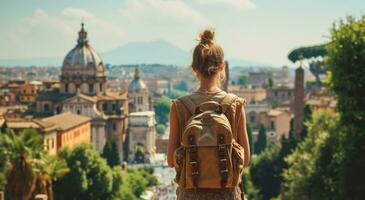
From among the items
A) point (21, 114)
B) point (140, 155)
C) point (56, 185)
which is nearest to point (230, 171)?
point (56, 185)

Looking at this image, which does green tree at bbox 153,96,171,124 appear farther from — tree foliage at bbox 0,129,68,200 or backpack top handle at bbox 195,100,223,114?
backpack top handle at bbox 195,100,223,114

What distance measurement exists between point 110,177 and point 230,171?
115 feet

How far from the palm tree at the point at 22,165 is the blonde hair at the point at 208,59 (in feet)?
50.0

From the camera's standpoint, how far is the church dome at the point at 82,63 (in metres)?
89.3

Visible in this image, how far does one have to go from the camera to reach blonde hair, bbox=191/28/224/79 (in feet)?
17.1

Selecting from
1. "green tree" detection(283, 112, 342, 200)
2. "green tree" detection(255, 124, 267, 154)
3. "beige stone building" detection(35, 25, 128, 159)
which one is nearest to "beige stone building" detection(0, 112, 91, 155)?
"green tree" detection(283, 112, 342, 200)

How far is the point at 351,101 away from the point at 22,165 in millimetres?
7107

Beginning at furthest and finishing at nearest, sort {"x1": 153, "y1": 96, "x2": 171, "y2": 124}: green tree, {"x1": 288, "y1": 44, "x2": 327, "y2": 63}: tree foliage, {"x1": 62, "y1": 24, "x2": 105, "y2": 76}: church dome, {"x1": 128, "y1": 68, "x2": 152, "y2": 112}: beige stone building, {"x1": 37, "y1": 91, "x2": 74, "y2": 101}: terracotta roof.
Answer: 1. {"x1": 153, "y1": 96, "x2": 171, "y2": 124}: green tree
2. {"x1": 128, "y1": 68, "x2": 152, "y2": 112}: beige stone building
3. {"x1": 288, "y1": 44, "x2": 327, "y2": 63}: tree foliage
4. {"x1": 62, "y1": 24, "x2": 105, "y2": 76}: church dome
5. {"x1": 37, "y1": 91, "x2": 74, "y2": 101}: terracotta roof

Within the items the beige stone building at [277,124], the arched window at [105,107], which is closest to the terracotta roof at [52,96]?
the arched window at [105,107]

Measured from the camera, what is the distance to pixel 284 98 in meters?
135

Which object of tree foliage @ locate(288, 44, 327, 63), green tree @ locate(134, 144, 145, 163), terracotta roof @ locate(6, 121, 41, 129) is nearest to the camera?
terracotta roof @ locate(6, 121, 41, 129)

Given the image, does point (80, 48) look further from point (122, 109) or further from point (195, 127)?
point (195, 127)

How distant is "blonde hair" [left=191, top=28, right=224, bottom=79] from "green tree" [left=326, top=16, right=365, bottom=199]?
596 inches

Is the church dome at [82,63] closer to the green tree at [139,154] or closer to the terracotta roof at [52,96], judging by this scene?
the terracotta roof at [52,96]
